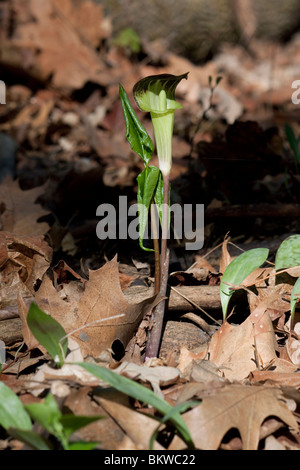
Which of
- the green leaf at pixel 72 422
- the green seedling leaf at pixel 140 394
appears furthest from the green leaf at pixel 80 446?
the green seedling leaf at pixel 140 394

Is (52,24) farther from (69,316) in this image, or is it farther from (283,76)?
(69,316)

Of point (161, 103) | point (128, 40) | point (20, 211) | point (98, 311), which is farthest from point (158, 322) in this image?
point (128, 40)

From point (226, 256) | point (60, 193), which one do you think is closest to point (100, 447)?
point (226, 256)

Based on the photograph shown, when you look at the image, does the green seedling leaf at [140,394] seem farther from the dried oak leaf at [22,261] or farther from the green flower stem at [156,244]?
the dried oak leaf at [22,261]

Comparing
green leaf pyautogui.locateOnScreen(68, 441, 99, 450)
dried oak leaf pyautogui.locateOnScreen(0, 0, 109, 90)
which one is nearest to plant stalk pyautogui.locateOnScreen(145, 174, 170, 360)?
green leaf pyautogui.locateOnScreen(68, 441, 99, 450)

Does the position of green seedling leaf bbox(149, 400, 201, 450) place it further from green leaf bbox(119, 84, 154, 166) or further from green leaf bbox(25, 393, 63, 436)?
green leaf bbox(119, 84, 154, 166)

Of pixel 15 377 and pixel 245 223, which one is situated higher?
pixel 245 223
